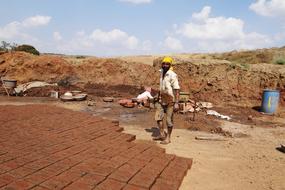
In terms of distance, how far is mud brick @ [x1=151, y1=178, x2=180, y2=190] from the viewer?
12.2 feet

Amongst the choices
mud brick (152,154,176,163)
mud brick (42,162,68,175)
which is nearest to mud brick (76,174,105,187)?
mud brick (42,162,68,175)

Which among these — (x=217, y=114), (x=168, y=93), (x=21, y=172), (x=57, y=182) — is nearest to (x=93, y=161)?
(x=57, y=182)

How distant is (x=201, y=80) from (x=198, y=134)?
6.96 m

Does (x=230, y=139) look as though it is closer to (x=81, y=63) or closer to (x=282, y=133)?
(x=282, y=133)

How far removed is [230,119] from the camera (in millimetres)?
10109

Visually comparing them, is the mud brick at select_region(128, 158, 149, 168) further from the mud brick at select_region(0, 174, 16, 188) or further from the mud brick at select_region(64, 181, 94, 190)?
the mud brick at select_region(0, 174, 16, 188)

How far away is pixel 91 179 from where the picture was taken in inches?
140

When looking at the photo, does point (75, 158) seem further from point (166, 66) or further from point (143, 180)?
point (166, 66)

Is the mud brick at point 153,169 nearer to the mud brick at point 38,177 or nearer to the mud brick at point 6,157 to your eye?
the mud brick at point 38,177

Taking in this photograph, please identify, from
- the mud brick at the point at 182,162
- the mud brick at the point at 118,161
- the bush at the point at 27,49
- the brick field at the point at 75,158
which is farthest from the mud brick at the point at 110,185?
the bush at the point at 27,49

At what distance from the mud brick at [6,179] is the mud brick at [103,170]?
936 mm

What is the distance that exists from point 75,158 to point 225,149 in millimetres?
3409

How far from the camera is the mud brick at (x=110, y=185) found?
11.1ft

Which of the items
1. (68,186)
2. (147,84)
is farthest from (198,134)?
(147,84)
